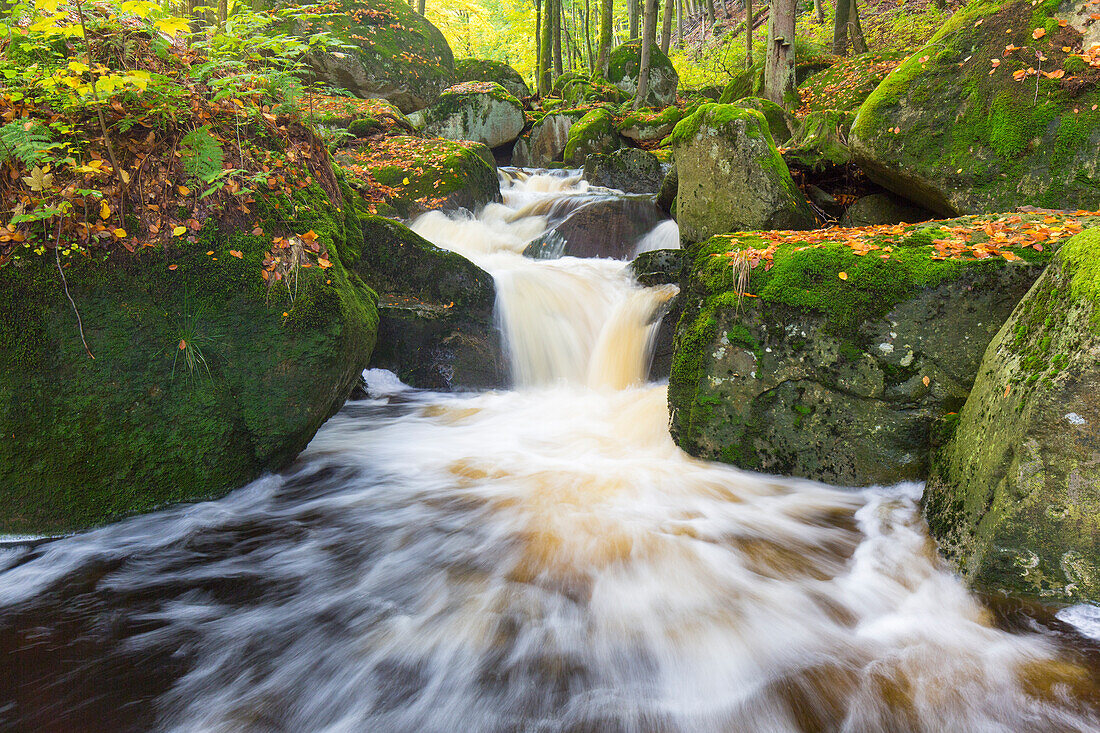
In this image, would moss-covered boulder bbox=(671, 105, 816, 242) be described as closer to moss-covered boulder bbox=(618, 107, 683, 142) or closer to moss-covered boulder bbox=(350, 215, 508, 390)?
moss-covered boulder bbox=(350, 215, 508, 390)

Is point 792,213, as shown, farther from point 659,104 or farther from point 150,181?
point 659,104

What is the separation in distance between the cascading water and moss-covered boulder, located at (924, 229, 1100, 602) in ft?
0.77

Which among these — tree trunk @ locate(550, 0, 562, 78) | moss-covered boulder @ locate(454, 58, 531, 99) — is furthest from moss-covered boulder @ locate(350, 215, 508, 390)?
tree trunk @ locate(550, 0, 562, 78)

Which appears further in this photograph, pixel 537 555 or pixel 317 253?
pixel 317 253

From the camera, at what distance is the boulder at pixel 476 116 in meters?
15.9

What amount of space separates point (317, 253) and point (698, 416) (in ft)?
10.5

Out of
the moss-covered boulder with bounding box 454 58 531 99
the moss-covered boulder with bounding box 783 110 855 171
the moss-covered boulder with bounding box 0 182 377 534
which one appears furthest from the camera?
the moss-covered boulder with bounding box 454 58 531 99

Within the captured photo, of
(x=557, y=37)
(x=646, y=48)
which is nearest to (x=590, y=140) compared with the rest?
(x=646, y=48)

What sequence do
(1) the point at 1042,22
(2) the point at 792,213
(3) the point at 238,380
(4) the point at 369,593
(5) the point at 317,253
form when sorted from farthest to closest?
(2) the point at 792,213 < (1) the point at 1042,22 < (5) the point at 317,253 < (3) the point at 238,380 < (4) the point at 369,593

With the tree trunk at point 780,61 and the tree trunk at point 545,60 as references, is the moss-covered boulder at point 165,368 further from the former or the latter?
the tree trunk at point 545,60

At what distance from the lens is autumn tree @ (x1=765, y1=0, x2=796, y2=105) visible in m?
10.5

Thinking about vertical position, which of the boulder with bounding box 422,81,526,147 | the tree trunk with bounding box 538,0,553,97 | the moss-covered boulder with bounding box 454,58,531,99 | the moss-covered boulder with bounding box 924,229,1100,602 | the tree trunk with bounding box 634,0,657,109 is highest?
the tree trunk with bounding box 538,0,553,97

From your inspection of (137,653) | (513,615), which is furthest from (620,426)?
(137,653)

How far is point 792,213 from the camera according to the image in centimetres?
658
